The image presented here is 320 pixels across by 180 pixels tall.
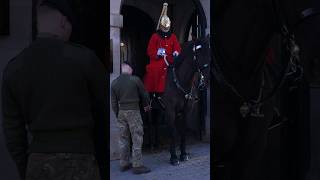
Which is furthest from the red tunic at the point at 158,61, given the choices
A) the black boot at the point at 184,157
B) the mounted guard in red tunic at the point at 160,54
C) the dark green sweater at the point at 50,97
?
the dark green sweater at the point at 50,97

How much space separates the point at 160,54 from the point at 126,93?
1.13m

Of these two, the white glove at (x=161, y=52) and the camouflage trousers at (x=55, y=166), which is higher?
the white glove at (x=161, y=52)

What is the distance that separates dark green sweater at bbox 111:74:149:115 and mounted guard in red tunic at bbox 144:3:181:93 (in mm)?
881

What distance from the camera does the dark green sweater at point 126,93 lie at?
5773 millimetres

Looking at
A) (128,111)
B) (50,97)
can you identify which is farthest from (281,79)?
(128,111)

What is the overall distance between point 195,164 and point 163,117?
1.28 metres

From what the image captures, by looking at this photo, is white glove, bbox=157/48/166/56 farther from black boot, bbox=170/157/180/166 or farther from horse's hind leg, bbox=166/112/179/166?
black boot, bbox=170/157/180/166

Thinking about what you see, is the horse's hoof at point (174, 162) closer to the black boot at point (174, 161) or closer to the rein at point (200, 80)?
the black boot at point (174, 161)

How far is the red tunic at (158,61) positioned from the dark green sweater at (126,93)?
2.89 ft

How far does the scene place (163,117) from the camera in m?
7.68

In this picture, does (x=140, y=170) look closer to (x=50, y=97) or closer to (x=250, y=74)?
(x=250, y=74)

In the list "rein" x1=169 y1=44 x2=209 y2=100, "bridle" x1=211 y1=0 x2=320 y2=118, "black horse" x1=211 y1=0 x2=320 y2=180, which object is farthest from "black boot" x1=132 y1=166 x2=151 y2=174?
"bridle" x1=211 y1=0 x2=320 y2=118

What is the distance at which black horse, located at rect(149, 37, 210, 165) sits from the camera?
6.78 meters

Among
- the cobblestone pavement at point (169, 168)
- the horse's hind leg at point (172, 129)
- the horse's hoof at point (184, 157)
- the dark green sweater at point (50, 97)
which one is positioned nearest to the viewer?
the dark green sweater at point (50, 97)
